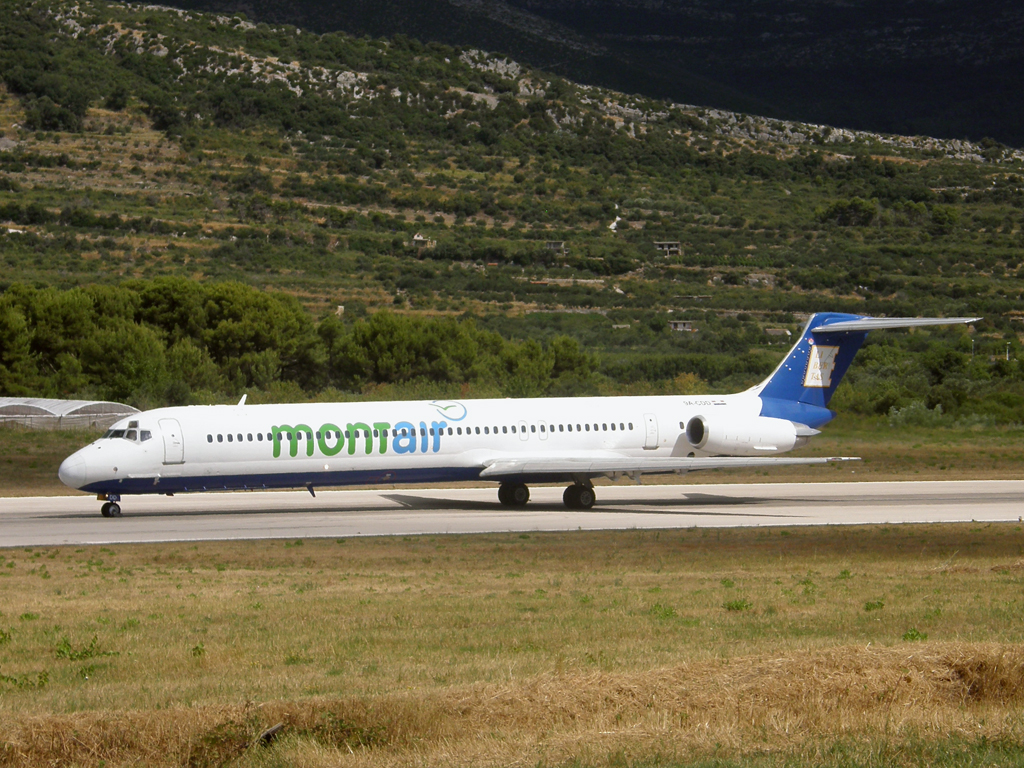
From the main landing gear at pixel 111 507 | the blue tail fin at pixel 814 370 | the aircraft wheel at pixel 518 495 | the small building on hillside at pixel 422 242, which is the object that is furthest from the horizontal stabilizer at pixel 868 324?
the small building on hillside at pixel 422 242

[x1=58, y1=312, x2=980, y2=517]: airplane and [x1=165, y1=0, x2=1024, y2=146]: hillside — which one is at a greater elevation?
[x1=165, y1=0, x2=1024, y2=146]: hillside

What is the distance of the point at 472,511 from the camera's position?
31.3 metres

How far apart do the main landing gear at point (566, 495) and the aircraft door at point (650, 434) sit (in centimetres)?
201

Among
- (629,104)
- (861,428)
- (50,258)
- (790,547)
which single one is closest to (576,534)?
(790,547)

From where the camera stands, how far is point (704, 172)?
381ft

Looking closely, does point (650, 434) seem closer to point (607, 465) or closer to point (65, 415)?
point (607, 465)

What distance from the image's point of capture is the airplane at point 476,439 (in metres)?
28.7

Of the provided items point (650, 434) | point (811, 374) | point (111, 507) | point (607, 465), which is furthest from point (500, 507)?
point (811, 374)

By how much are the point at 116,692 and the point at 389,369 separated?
1952 inches

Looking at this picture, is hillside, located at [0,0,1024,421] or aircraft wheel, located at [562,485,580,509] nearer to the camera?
aircraft wheel, located at [562,485,580,509]

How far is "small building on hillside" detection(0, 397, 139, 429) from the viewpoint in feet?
149

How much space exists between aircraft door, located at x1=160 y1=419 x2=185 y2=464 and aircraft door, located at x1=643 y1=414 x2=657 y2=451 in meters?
12.4

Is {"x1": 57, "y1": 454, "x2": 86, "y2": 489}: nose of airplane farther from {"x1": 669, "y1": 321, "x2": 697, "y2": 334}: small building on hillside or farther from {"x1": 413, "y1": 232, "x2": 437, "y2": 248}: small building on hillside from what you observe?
{"x1": 413, "y1": 232, "x2": 437, "y2": 248}: small building on hillside

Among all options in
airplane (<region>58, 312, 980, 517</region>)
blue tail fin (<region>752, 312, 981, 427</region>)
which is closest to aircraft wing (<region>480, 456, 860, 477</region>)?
airplane (<region>58, 312, 980, 517</region>)
